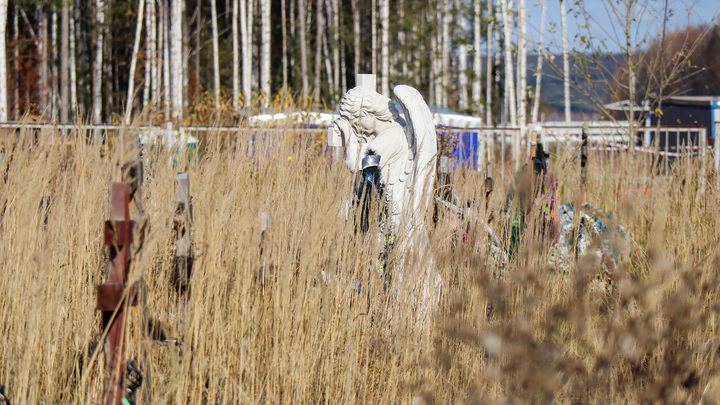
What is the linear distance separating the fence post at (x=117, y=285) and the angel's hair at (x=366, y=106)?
148 centimetres

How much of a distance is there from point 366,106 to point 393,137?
0.19 m

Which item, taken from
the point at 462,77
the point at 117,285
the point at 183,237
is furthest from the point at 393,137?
the point at 462,77

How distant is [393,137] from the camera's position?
103 inches

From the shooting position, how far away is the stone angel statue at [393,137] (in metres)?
2.48

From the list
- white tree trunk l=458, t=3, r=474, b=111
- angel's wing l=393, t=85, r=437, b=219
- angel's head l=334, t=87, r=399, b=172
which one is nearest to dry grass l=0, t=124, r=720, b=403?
angel's wing l=393, t=85, r=437, b=219

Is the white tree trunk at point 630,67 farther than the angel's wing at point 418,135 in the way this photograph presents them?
Yes

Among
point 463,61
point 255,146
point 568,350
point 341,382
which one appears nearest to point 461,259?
point 568,350

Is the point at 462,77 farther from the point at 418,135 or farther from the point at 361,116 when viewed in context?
the point at 418,135

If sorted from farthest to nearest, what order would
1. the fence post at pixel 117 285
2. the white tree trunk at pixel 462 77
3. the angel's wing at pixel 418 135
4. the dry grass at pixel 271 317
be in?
the white tree trunk at pixel 462 77 → the angel's wing at pixel 418 135 → the dry grass at pixel 271 317 → the fence post at pixel 117 285

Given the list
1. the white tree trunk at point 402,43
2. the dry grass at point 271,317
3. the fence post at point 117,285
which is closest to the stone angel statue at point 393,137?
the dry grass at point 271,317

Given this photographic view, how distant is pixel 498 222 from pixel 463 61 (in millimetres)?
14249

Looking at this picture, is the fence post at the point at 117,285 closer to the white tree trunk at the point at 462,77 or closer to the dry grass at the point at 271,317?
the dry grass at the point at 271,317

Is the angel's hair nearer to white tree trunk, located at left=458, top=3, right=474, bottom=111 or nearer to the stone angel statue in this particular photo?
the stone angel statue

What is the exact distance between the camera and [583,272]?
1.00m
